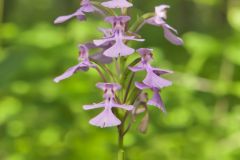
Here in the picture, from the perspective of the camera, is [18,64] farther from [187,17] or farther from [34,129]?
[187,17]

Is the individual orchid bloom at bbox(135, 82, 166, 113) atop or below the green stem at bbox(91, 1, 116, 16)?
below

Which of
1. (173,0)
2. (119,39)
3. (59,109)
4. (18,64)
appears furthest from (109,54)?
(173,0)

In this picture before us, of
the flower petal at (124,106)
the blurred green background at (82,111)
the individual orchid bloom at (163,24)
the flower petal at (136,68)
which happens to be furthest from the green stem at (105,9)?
the blurred green background at (82,111)

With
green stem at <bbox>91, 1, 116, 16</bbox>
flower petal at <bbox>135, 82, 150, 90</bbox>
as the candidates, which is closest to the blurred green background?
green stem at <bbox>91, 1, 116, 16</bbox>

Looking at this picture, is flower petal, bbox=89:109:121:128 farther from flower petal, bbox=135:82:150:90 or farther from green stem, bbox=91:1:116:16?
green stem, bbox=91:1:116:16

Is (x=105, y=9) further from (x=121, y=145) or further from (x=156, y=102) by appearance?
(x=121, y=145)

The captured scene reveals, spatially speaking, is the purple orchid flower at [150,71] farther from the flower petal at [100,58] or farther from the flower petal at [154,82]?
the flower petal at [100,58]
